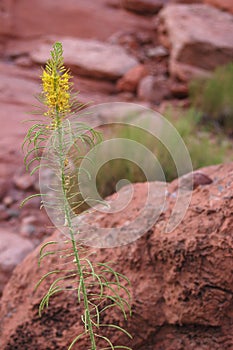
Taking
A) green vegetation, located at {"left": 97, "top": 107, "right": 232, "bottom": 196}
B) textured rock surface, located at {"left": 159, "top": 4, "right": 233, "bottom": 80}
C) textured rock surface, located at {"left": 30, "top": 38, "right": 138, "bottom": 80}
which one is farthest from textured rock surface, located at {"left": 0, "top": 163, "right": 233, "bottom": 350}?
textured rock surface, located at {"left": 30, "top": 38, "right": 138, "bottom": 80}

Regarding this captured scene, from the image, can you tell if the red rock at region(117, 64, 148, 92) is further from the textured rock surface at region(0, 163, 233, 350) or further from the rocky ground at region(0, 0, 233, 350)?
the textured rock surface at region(0, 163, 233, 350)

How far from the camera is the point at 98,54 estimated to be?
853 cm

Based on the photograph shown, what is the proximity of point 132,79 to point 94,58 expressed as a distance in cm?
80

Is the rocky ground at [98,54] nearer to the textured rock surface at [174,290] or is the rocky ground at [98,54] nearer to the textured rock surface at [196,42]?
the textured rock surface at [196,42]

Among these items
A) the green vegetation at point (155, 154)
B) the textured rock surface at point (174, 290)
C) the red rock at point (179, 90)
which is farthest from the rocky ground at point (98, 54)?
the textured rock surface at point (174, 290)

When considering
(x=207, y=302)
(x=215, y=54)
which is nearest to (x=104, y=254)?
(x=207, y=302)

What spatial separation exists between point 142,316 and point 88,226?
0.51 m

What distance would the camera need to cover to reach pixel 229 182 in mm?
2488

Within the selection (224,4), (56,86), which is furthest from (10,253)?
(224,4)

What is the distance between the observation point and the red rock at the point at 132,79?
8016 millimetres

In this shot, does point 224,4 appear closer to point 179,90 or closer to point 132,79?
point 179,90

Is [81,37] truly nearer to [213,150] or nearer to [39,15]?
[39,15]

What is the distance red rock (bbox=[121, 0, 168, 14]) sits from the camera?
9.91 metres

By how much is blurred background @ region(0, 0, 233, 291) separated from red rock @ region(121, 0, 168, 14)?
2cm
